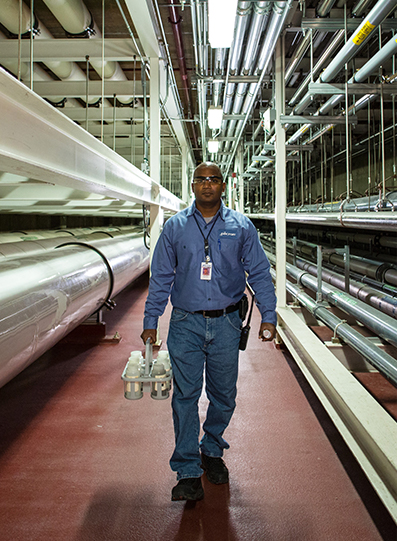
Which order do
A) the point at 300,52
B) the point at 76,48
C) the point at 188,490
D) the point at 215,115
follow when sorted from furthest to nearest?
the point at 215,115 < the point at 300,52 < the point at 76,48 < the point at 188,490

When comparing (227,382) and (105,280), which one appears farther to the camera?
(105,280)

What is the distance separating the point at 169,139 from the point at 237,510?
7081 mm

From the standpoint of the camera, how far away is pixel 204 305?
166 centimetres

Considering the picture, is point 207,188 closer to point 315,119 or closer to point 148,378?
point 148,378

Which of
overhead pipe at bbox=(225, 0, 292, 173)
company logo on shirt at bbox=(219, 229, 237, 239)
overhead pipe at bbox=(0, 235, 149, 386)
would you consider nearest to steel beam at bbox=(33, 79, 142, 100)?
overhead pipe at bbox=(225, 0, 292, 173)

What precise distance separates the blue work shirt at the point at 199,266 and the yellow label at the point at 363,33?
A: 1.25 meters

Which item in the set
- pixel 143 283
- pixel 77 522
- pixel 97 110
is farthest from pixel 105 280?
pixel 143 283

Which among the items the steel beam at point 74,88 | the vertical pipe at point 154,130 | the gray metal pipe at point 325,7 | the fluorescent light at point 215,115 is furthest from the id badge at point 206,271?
the steel beam at point 74,88

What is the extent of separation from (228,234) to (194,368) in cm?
56

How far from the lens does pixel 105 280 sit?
333 cm

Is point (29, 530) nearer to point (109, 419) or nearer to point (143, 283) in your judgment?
point (109, 419)

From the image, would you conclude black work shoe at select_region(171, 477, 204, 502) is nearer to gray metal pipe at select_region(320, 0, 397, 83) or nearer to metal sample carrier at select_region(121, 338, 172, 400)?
metal sample carrier at select_region(121, 338, 172, 400)

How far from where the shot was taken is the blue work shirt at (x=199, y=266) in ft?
5.51

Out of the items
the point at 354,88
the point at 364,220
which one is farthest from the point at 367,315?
the point at 354,88
